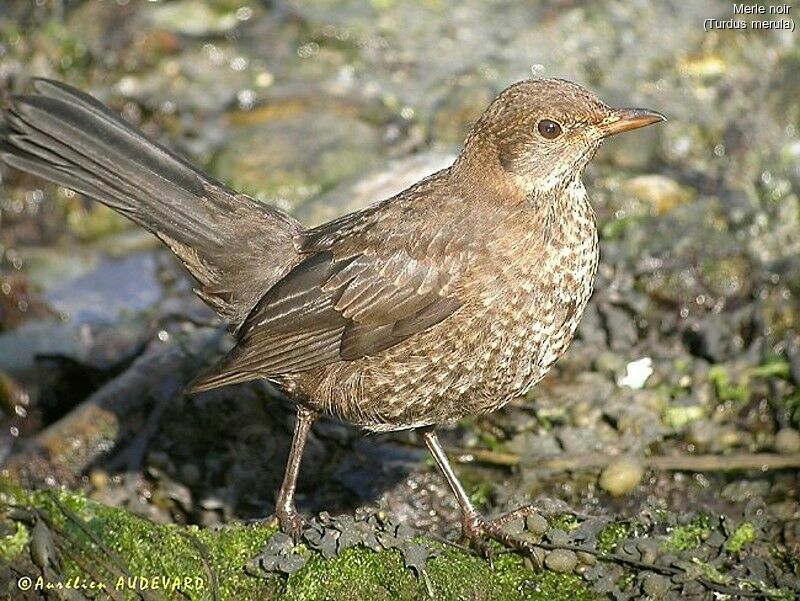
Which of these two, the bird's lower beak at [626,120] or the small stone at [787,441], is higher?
the bird's lower beak at [626,120]

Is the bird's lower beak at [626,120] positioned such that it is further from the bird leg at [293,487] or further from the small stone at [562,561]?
the bird leg at [293,487]

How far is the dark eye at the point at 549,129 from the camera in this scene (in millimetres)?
4758

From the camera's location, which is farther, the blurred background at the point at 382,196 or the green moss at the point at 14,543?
the blurred background at the point at 382,196

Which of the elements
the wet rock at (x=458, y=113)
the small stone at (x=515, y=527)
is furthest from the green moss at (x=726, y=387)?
the wet rock at (x=458, y=113)

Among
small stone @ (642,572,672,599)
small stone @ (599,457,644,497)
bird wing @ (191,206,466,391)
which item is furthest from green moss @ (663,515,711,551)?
bird wing @ (191,206,466,391)

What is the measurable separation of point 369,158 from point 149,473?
2.77 metres

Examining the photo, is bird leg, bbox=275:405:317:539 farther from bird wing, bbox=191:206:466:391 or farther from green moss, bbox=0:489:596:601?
bird wing, bbox=191:206:466:391

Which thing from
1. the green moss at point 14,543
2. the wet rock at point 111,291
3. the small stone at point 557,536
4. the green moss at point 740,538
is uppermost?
the small stone at point 557,536

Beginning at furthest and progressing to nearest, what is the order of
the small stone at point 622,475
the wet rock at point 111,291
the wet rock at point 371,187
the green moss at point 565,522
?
the wet rock at point 111,291, the wet rock at point 371,187, the small stone at point 622,475, the green moss at point 565,522

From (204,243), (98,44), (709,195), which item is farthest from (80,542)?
(98,44)

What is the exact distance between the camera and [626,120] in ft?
15.4

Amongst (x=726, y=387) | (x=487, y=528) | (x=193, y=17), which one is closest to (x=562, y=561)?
(x=487, y=528)

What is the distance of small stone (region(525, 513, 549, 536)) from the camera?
480cm

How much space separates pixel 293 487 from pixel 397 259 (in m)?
0.98
